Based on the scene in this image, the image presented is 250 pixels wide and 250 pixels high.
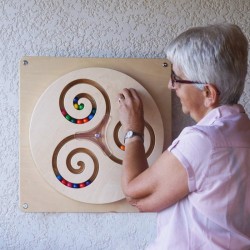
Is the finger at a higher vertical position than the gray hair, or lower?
lower

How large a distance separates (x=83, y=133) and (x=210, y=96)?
387mm

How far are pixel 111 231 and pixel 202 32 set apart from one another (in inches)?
23.4

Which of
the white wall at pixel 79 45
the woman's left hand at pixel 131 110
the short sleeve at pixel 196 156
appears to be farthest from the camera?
the white wall at pixel 79 45

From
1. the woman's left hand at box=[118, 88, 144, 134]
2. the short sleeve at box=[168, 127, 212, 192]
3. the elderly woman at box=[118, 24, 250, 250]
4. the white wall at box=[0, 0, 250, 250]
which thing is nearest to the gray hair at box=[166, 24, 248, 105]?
the elderly woman at box=[118, 24, 250, 250]

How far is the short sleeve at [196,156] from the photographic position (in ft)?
2.55

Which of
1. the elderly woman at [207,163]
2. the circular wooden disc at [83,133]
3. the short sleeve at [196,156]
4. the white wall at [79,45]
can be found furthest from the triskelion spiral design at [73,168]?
the short sleeve at [196,156]

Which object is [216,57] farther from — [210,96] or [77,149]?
[77,149]

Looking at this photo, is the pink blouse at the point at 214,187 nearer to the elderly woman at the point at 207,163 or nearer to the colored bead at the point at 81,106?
the elderly woman at the point at 207,163

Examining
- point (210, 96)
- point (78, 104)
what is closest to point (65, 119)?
point (78, 104)

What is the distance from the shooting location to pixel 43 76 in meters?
1.11

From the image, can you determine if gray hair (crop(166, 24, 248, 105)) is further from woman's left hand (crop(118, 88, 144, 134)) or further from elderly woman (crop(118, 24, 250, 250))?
woman's left hand (crop(118, 88, 144, 134))

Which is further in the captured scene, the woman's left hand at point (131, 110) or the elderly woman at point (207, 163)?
the woman's left hand at point (131, 110)

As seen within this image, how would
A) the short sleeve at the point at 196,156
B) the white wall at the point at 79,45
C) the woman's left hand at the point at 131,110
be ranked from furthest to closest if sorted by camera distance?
1. the white wall at the point at 79,45
2. the woman's left hand at the point at 131,110
3. the short sleeve at the point at 196,156

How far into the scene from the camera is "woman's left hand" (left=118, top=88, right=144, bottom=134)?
3.34 feet
